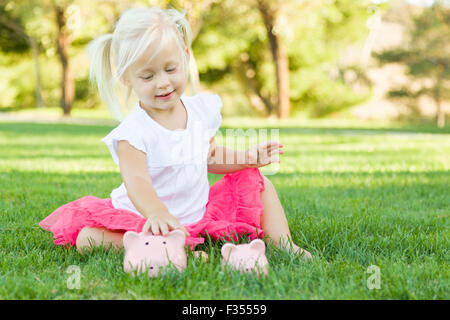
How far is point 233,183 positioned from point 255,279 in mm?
829

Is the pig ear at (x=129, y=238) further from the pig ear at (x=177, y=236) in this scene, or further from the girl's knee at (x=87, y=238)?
the girl's knee at (x=87, y=238)

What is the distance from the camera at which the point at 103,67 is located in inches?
102

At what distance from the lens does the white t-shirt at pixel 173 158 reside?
2.44 metres

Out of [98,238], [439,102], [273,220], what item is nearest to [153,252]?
[98,238]

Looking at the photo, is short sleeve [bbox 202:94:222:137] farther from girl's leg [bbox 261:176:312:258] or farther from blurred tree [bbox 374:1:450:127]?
blurred tree [bbox 374:1:450:127]

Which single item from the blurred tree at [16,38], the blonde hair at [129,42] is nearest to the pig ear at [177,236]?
the blonde hair at [129,42]

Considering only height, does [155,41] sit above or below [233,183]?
above

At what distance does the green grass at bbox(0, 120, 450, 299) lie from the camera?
1863mm

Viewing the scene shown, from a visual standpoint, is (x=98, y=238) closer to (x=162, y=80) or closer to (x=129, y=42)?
(x=162, y=80)

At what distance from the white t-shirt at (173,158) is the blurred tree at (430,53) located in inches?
538

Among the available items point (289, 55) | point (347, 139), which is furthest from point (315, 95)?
point (347, 139)

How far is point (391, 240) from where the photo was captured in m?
2.52

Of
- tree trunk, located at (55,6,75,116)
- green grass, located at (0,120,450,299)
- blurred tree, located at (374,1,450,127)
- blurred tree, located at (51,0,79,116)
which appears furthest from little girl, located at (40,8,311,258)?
tree trunk, located at (55,6,75,116)
